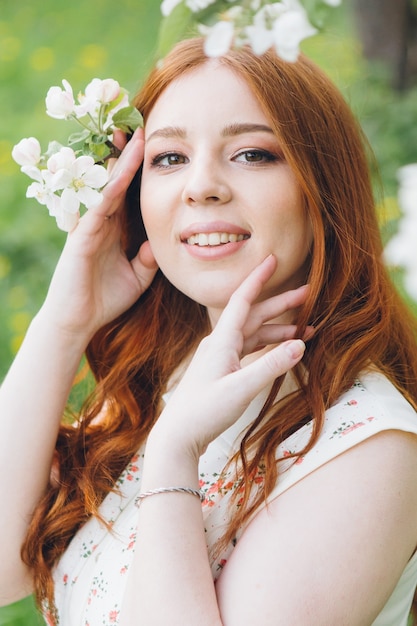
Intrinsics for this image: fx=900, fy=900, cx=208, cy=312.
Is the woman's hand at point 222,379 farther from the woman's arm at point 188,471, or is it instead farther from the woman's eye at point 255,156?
the woman's eye at point 255,156

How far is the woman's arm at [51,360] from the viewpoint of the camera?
6.72 ft

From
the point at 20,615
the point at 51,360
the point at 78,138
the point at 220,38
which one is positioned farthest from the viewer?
the point at 20,615

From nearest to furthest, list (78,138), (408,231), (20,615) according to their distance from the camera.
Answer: (408,231) → (78,138) → (20,615)

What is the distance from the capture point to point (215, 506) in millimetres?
1837

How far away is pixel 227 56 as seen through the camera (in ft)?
6.05

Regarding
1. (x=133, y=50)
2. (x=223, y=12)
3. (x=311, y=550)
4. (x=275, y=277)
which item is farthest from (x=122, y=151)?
(x=133, y=50)

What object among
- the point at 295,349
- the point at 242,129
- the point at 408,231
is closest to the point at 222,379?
the point at 295,349

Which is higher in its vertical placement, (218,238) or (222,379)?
(218,238)

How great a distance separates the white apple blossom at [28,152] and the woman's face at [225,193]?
0.94ft

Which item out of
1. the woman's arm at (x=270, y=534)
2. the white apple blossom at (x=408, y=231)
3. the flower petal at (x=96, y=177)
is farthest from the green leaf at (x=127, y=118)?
the white apple blossom at (x=408, y=231)

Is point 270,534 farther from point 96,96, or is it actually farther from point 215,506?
point 96,96

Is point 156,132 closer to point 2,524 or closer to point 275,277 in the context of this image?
point 275,277

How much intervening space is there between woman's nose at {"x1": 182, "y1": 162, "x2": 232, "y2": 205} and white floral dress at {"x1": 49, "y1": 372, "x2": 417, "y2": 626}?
47 centimetres

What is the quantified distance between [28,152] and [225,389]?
2.29ft
